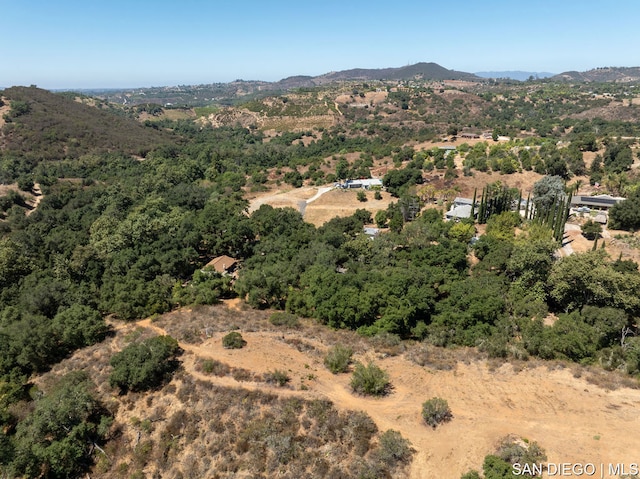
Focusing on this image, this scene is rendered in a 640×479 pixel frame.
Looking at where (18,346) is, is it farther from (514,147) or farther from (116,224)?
(514,147)

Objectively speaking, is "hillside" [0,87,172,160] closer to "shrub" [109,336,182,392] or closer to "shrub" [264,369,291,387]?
"shrub" [109,336,182,392]

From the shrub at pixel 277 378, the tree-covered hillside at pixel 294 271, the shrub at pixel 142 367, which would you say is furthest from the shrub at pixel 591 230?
the shrub at pixel 142 367

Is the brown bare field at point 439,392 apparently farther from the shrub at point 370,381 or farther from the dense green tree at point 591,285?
the dense green tree at point 591,285

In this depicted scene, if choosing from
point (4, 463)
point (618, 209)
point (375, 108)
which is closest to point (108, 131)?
point (375, 108)

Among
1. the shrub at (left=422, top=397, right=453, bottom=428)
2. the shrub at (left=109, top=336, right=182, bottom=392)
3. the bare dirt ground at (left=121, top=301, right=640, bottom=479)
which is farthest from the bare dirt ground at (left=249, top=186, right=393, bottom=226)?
the shrub at (left=422, top=397, right=453, bottom=428)

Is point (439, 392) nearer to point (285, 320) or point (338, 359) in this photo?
point (338, 359)

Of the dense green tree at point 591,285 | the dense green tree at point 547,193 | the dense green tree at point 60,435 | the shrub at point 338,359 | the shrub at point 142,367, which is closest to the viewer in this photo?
the dense green tree at point 60,435
